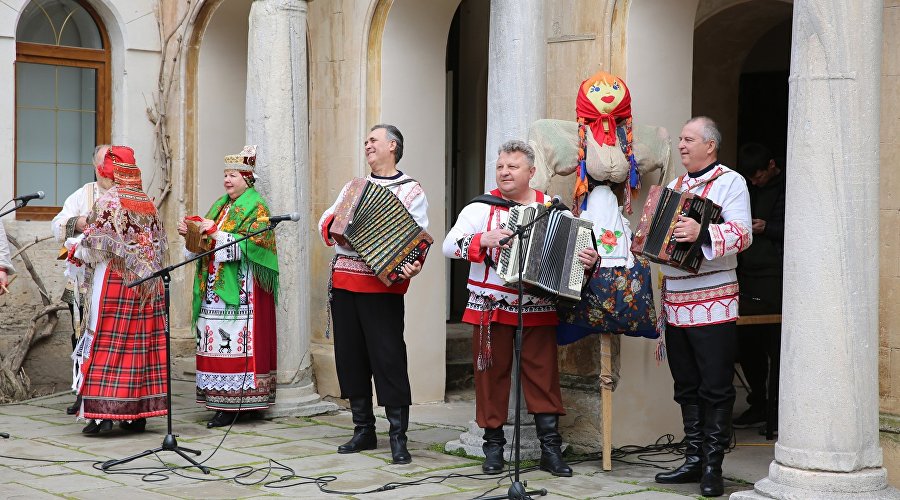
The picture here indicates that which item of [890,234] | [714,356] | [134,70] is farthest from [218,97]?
[890,234]

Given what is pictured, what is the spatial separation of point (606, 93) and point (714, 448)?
6.59ft

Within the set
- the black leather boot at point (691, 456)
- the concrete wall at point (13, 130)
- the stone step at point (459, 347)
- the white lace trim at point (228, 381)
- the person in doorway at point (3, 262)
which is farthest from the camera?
the concrete wall at point (13, 130)

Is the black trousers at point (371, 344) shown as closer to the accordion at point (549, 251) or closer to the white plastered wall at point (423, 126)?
the accordion at point (549, 251)

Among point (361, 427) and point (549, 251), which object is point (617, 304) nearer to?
point (549, 251)

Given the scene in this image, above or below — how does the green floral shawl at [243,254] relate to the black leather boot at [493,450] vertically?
above

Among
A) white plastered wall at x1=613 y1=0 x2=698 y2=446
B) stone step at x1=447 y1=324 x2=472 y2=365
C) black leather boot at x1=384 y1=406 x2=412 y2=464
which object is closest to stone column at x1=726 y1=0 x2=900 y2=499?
white plastered wall at x1=613 y1=0 x2=698 y2=446

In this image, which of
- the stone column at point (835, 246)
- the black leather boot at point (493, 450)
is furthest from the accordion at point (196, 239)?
the stone column at point (835, 246)

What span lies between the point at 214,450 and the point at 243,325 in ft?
3.63

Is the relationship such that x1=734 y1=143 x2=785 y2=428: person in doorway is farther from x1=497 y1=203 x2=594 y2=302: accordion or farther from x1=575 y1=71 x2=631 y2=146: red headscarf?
x1=497 y1=203 x2=594 y2=302: accordion

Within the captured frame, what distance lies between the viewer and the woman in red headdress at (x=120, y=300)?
7.82 metres

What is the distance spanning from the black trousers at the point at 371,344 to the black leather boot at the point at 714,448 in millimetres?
1780

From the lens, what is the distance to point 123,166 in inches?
309

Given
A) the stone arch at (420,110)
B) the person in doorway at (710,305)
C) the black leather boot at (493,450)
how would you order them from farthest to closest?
the stone arch at (420,110)
the black leather boot at (493,450)
the person in doorway at (710,305)

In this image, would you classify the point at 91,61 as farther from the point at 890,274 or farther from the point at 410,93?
the point at 890,274
